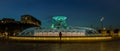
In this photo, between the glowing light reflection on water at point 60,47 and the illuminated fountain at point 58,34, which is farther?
the illuminated fountain at point 58,34

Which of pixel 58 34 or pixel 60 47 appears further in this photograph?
pixel 58 34

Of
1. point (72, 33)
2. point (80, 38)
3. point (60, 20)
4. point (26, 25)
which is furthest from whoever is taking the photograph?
point (26, 25)

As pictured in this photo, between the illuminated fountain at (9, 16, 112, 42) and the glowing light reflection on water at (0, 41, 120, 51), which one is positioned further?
the illuminated fountain at (9, 16, 112, 42)

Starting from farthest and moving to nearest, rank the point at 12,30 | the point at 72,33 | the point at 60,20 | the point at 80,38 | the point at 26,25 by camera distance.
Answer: the point at 26,25, the point at 12,30, the point at 60,20, the point at 72,33, the point at 80,38

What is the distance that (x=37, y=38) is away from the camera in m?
36.8

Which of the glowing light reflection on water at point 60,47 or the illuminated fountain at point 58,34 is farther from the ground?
the illuminated fountain at point 58,34

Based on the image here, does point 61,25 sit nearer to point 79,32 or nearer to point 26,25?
point 79,32

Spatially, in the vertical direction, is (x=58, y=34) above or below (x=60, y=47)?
above

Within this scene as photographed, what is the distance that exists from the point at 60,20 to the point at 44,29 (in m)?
7.02

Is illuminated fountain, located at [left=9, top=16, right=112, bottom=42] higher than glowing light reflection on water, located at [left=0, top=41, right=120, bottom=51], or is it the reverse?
illuminated fountain, located at [left=9, top=16, right=112, bottom=42]

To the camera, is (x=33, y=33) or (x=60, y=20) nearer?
(x=33, y=33)

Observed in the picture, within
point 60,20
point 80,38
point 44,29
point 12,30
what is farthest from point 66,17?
point 12,30

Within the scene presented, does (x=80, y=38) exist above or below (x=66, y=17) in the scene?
below

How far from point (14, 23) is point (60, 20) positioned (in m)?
60.2
